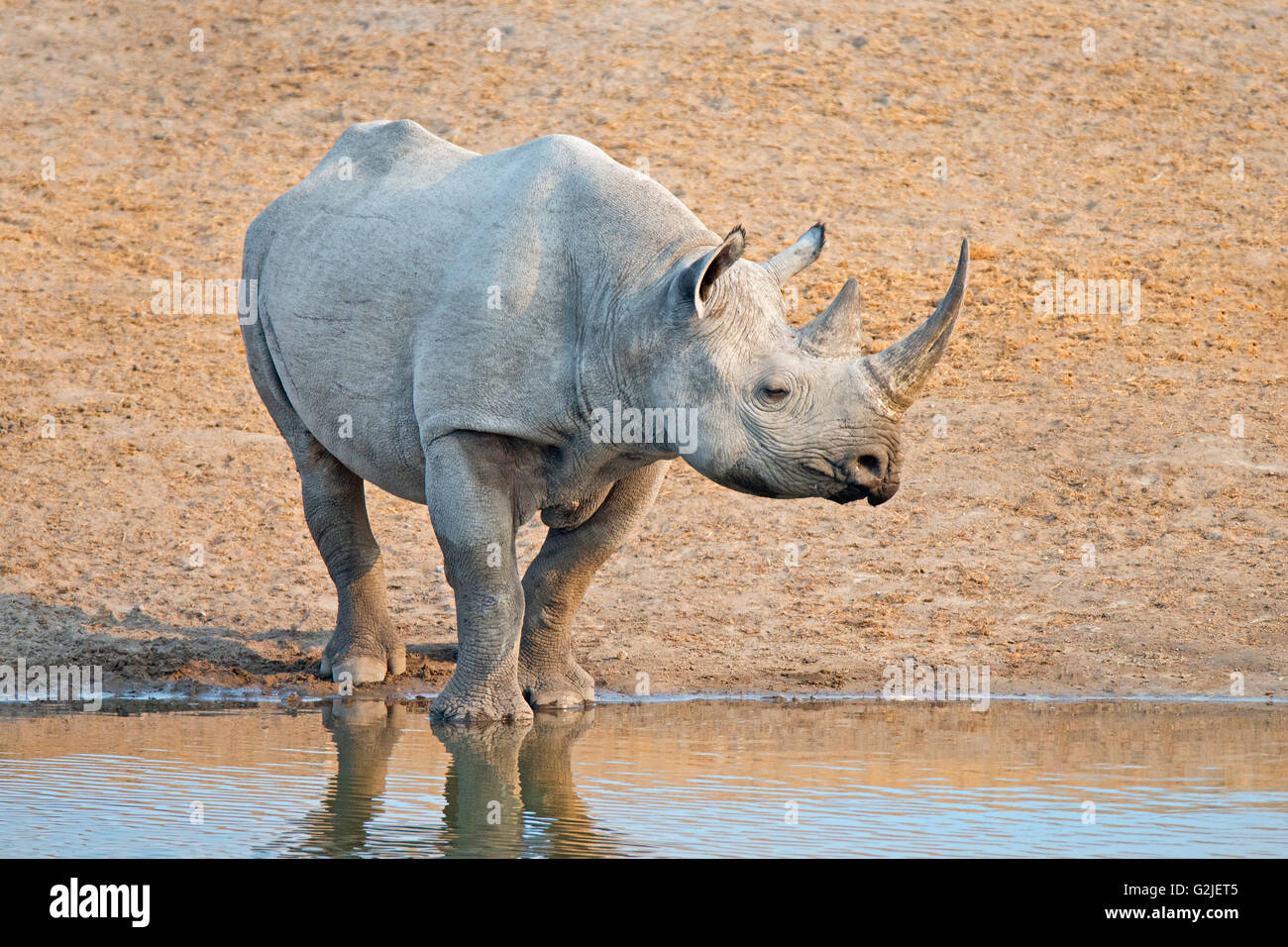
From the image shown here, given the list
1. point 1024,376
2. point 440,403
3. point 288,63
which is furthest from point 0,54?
point 440,403

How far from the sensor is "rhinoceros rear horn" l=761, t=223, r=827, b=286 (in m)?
7.92

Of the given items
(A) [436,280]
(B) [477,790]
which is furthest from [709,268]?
(B) [477,790]

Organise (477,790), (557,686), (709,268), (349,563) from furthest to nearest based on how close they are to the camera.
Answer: (349,563)
(557,686)
(709,268)
(477,790)

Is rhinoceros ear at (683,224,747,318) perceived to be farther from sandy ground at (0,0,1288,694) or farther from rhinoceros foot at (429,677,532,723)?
sandy ground at (0,0,1288,694)

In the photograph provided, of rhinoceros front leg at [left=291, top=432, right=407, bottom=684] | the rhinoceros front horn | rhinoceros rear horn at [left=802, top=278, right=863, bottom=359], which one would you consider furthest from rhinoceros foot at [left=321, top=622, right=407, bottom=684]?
the rhinoceros front horn

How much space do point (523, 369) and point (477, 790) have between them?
1.97 meters

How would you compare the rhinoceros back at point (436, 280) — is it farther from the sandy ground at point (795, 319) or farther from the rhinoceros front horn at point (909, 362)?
the sandy ground at point (795, 319)

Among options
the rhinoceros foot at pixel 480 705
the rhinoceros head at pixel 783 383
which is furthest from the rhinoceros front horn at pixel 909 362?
the rhinoceros foot at pixel 480 705

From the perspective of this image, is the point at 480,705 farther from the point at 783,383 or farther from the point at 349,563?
the point at 783,383

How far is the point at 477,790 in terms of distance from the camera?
6652 millimetres

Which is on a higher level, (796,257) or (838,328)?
(796,257)

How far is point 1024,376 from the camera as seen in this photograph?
581 inches

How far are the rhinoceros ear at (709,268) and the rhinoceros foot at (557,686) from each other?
2175 millimetres
